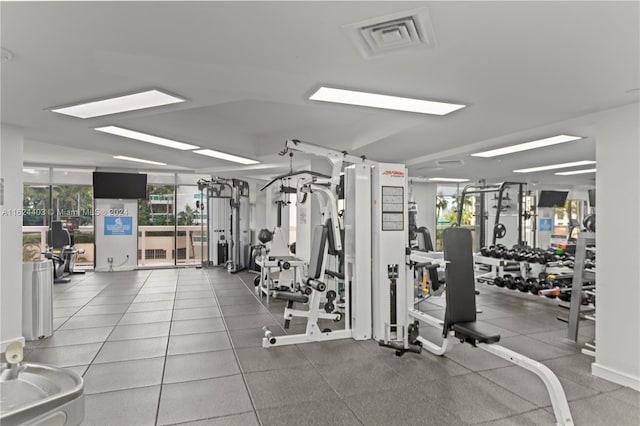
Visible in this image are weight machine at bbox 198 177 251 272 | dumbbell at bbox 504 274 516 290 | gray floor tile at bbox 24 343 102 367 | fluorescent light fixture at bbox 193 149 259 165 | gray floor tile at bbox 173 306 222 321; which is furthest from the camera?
weight machine at bbox 198 177 251 272

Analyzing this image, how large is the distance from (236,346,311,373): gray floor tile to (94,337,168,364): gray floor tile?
81cm

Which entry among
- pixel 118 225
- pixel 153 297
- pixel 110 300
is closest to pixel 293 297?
pixel 153 297

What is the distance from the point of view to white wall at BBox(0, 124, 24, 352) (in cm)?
364

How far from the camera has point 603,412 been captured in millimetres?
2502

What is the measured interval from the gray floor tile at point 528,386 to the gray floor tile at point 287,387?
1.37 metres

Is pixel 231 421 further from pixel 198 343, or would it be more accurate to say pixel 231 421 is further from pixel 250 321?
pixel 250 321

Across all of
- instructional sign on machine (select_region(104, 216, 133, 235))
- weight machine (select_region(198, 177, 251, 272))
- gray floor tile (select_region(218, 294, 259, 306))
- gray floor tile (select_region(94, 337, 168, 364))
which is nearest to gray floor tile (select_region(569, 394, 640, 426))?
gray floor tile (select_region(94, 337, 168, 364))

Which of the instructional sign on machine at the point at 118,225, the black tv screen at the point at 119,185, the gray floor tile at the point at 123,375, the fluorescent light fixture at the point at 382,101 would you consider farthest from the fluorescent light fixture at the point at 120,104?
the instructional sign on machine at the point at 118,225

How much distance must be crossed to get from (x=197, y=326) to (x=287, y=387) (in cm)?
201

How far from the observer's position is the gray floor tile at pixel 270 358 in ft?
10.6

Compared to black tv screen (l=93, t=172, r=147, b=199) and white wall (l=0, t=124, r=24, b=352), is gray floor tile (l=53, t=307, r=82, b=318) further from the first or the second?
black tv screen (l=93, t=172, r=147, b=199)

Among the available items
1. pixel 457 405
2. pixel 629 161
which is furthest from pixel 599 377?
pixel 629 161

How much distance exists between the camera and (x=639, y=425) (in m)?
2.37

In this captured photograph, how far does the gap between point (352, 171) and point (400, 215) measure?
2.32 ft
